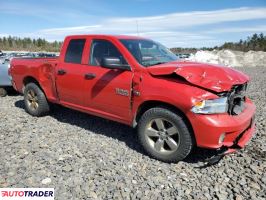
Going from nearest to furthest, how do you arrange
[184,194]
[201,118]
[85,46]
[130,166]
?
[184,194], [201,118], [130,166], [85,46]

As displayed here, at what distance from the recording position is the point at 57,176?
3955 millimetres

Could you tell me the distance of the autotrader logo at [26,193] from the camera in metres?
3.54

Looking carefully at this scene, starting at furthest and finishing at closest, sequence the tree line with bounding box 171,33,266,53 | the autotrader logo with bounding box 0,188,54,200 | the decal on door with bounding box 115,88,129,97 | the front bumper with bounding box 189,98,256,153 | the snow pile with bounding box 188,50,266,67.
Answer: the tree line with bounding box 171,33,266,53 < the snow pile with bounding box 188,50,266,67 < the decal on door with bounding box 115,88,129,97 < the front bumper with bounding box 189,98,256,153 < the autotrader logo with bounding box 0,188,54,200

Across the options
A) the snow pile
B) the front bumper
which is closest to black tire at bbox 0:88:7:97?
the front bumper

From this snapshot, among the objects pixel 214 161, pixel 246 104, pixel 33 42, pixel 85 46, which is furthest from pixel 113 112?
pixel 33 42

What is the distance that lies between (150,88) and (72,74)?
1.87 metres

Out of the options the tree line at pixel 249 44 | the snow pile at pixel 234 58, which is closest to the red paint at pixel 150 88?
the snow pile at pixel 234 58

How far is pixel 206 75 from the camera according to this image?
13.4 feet

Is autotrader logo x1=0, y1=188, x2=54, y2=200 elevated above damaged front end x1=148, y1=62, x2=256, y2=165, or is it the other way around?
damaged front end x1=148, y1=62, x2=256, y2=165

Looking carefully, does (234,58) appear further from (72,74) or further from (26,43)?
(26,43)

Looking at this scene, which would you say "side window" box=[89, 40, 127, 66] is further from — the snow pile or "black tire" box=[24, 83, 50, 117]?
the snow pile

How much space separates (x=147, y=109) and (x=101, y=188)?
1.48 meters

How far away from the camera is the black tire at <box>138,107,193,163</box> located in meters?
4.09

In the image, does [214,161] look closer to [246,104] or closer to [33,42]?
[246,104]
